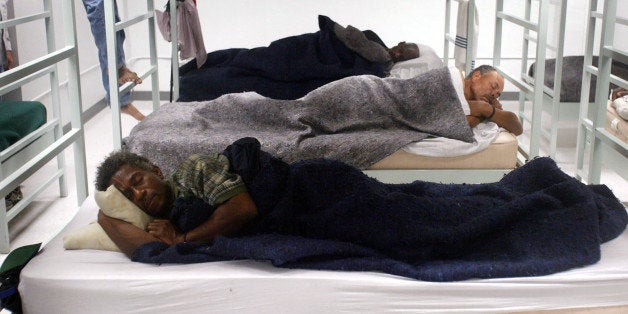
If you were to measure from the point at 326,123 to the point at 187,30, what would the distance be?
1656mm

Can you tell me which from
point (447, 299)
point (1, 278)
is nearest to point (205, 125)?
point (1, 278)

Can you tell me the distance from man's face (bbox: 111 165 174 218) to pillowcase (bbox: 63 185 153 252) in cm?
3

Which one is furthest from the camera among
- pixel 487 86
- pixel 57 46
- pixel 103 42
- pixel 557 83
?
pixel 57 46

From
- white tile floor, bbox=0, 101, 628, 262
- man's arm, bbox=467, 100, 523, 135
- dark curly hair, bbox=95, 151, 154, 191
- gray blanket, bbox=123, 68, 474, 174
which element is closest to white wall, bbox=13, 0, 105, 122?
white tile floor, bbox=0, 101, 628, 262

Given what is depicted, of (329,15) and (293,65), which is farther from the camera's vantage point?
(329,15)

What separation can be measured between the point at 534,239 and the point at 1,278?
5.18 feet

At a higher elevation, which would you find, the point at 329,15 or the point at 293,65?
the point at 329,15

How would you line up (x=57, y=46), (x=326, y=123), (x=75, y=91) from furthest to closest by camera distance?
1. (x=57, y=46)
2. (x=326, y=123)
3. (x=75, y=91)

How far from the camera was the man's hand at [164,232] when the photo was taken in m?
2.37

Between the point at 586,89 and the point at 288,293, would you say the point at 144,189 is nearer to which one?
the point at 288,293

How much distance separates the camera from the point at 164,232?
2383mm

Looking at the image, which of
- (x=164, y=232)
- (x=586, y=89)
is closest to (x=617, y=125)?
(x=586, y=89)

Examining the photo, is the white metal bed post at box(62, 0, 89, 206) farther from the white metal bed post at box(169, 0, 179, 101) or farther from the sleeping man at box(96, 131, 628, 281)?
the white metal bed post at box(169, 0, 179, 101)

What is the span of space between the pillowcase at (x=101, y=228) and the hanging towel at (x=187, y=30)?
8.23ft
